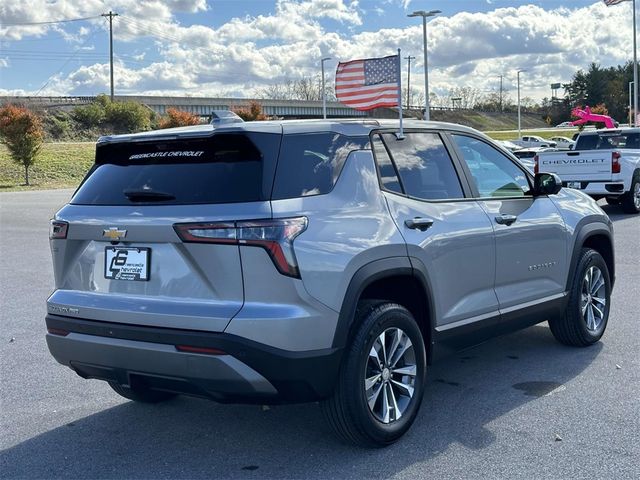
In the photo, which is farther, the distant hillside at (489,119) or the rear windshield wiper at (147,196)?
the distant hillside at (489,119)

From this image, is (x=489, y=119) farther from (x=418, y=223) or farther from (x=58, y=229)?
(x=58, y=229)

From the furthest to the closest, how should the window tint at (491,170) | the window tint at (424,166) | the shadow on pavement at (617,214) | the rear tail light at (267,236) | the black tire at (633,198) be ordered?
the black tire at (633,198)
the shadow on pavement at (617,214)
the window tint at (491,170)
the window tint at (424,166)
the rear tail light at (267,236)

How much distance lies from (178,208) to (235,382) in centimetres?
91

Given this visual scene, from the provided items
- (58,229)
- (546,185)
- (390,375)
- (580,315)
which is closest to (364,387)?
(390,375)

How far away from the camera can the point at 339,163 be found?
4.04m

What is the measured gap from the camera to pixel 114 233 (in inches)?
152

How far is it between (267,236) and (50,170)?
4009cm

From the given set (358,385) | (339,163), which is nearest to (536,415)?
(358,385)

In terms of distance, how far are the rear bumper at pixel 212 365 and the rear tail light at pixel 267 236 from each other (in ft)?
1.34

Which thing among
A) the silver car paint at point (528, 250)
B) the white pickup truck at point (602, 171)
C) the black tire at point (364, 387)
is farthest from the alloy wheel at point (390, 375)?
the white pickup truck at point (602, 171)

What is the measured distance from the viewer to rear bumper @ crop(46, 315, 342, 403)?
11.7ft

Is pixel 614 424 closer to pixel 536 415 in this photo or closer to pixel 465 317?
pixel 536 415

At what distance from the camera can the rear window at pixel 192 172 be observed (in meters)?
3.72

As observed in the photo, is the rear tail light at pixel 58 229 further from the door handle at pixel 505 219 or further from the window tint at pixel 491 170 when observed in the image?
the door handle at pixel 505 219
